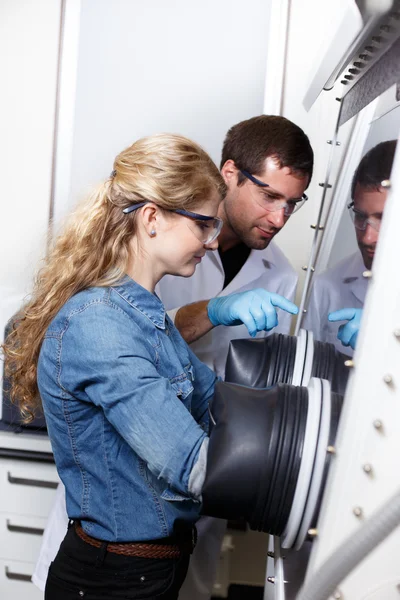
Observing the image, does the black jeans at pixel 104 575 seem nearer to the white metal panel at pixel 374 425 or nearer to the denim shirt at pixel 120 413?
the denim shirt at pixel 120 413

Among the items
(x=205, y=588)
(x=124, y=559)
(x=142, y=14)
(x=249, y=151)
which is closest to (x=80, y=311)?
(x=124, y=559)

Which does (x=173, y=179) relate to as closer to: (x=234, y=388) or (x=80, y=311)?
(x=80, y=311)

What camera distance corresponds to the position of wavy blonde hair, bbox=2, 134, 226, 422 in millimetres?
1047

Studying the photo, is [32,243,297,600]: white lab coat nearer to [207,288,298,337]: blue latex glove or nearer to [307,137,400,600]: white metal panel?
[207,288,298,337]: blue latex glove

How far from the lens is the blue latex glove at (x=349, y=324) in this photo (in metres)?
1.08

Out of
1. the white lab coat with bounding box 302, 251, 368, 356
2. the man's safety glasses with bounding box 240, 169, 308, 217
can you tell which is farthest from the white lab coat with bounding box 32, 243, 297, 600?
the white lab coat with bounding box 302, 251, 368, 356

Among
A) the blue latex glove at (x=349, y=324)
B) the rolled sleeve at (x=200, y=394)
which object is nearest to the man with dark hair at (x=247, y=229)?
the rolled sleeve at (x=200, y=394)

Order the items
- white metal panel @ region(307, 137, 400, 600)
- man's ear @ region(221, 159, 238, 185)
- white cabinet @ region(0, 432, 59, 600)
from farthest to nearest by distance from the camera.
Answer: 1. white cabinet @ region(0, 432, 59, 600)
2. man's ear @ region(221, 159, 238, 185)
3. white metal panel @ region(307, 137, 400, 600)

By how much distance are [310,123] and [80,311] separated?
54.3 inches

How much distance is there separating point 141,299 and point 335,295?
15.5 inches

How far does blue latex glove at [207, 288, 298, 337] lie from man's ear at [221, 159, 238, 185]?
0.40 m

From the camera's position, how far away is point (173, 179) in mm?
1045

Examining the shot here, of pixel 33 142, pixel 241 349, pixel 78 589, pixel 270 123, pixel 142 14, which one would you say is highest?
pixel 142 14

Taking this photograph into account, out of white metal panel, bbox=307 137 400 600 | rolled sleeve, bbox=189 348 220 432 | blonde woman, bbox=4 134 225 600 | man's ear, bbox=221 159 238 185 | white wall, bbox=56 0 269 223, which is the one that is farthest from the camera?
white wall, bbox=56 0 269 223
